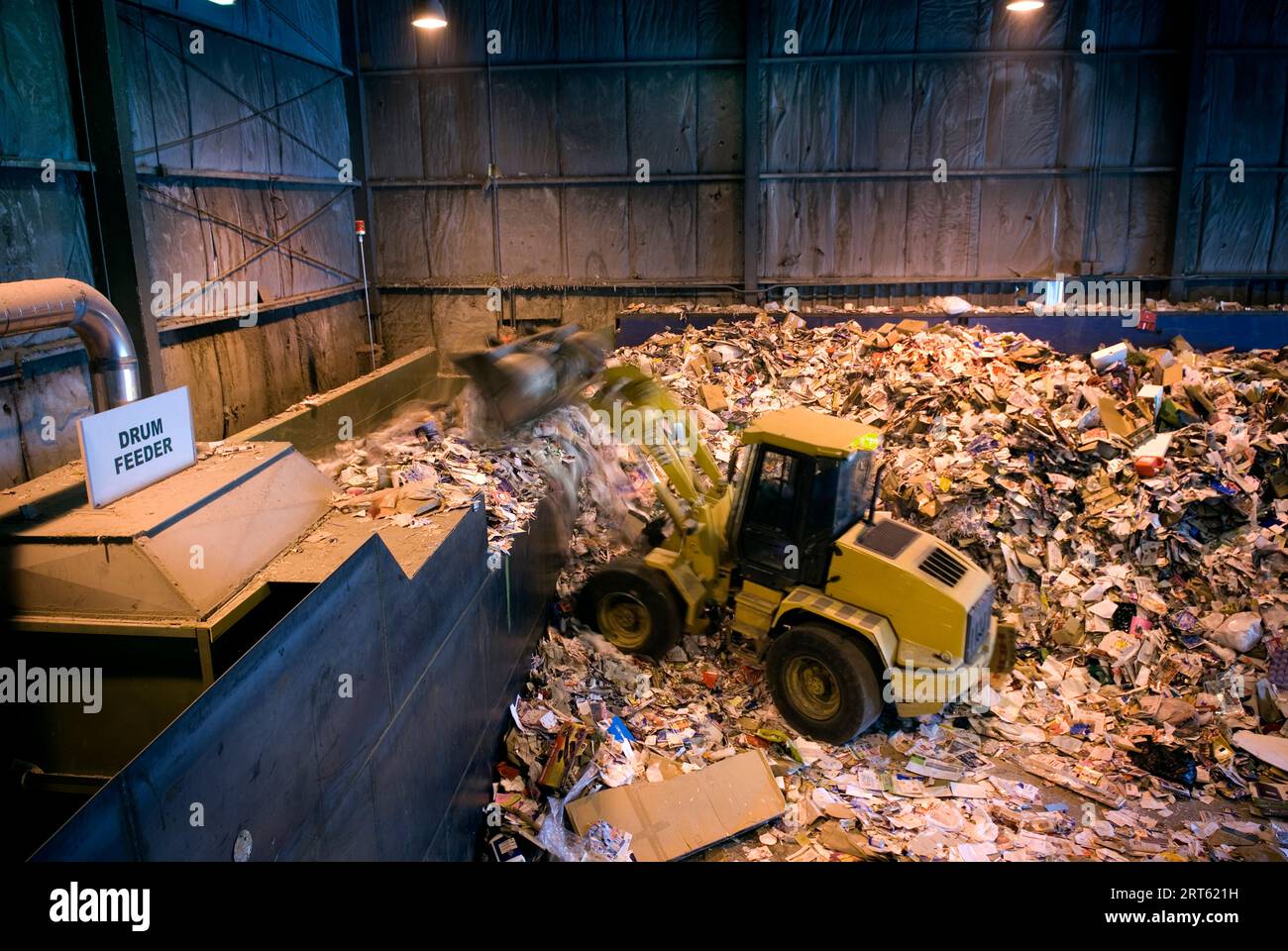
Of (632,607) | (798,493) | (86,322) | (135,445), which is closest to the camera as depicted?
(135,445)

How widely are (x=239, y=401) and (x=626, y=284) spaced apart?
562 cm

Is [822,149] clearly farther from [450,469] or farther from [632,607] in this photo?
[450,469]

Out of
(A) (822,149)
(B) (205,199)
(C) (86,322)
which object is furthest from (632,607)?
(A) (822,149)

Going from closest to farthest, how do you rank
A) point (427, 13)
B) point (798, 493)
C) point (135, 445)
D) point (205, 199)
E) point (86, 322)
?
point (135, 445) < point (86, 322) < point (798, 493) < point (205, 199) < point (427, 13)

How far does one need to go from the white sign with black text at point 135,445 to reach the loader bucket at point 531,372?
1.76 meters

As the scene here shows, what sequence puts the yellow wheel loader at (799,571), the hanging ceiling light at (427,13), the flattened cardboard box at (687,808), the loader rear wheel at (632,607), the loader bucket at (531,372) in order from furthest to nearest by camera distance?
the hanging ceiling light at (427,13) → the loader rear wheel at (632,607) → the yellow wheel loader at (799,571) → the loader bucket at (531,372) → the flattened cardboard box at (687,808)

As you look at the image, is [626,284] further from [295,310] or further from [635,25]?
[295,310]

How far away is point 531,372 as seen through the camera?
574 centimetres

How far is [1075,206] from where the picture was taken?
1207 centimetres

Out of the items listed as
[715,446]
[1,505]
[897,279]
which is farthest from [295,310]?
[897,279]

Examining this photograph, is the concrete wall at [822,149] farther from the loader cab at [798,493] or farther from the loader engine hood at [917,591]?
the loader engine hood at [917,591]

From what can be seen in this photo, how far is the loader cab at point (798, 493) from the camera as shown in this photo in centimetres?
595

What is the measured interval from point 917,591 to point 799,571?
2.82 feet

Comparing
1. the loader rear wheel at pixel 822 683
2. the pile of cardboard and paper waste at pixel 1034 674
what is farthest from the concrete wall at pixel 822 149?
the loader rear wheel at pixel 822 683
